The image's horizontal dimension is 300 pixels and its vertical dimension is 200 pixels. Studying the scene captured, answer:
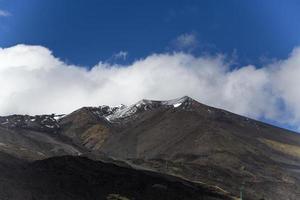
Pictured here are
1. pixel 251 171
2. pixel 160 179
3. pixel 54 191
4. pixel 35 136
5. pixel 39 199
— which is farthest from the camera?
pixel 35 136

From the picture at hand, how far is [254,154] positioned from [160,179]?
96228 mm

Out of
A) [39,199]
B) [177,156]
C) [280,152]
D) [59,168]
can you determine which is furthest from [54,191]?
[280,152]

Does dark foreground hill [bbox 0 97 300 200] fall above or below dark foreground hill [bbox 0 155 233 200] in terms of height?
above

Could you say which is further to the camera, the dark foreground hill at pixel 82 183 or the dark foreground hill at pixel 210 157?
the dark foreground hill at pixel 210 157

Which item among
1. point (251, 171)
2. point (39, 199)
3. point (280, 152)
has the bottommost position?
point (39, 199)

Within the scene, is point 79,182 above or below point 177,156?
below

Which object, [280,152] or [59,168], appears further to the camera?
[280,152]

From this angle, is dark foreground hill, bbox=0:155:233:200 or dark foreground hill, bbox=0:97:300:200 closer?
dark foreground hill, bbox=0:155:233:200

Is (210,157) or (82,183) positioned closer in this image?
(82,183)

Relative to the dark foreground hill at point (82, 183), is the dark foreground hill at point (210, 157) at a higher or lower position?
higher

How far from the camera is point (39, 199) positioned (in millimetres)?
57156

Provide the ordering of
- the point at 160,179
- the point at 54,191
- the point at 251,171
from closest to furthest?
the point at 54,191 → the point at 160,179 → the point at 251,171

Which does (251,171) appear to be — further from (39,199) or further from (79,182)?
(39,199)

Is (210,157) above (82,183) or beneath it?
above
